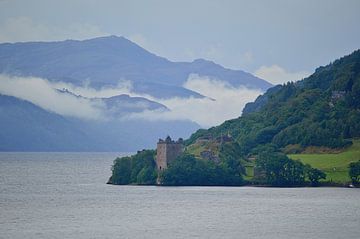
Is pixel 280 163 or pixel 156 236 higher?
pixel 280 163

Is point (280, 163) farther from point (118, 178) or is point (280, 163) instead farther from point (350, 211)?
point (350, 211)

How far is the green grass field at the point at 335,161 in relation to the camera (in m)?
161

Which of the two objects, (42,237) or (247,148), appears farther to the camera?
(247,148)

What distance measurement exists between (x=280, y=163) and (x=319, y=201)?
105ft

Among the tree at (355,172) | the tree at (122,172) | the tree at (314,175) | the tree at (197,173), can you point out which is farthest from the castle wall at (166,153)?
the tree at (355,172)

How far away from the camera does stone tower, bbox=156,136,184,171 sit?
6526 inches

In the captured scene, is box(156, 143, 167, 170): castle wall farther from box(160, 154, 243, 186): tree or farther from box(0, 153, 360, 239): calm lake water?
box(0, 153, 360, 239): calm lake water

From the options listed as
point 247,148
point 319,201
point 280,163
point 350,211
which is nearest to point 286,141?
point 247,148

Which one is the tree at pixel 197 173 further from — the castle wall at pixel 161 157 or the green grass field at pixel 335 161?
the green grass field at pixel 335 161

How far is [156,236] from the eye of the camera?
89000 mm

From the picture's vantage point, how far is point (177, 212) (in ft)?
372

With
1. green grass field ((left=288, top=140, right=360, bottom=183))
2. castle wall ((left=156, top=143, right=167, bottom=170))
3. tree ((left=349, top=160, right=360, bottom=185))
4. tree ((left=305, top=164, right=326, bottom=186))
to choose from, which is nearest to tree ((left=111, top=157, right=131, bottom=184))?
castle wall ((left=156, top=143, right=167, bottom=170))

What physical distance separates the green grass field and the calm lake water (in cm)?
1007

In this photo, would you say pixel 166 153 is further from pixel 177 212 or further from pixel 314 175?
pixel 177 212
